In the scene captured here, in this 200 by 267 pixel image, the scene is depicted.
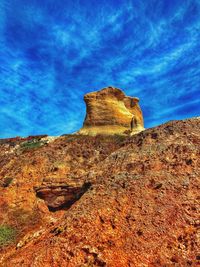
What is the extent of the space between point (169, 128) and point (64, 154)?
10559 millimetres

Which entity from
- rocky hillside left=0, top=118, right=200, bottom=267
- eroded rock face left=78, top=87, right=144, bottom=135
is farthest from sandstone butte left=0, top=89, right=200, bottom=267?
eroded rock face left=78, top=87, right=144, bottom=135

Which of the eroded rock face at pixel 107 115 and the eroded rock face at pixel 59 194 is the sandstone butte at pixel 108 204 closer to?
the eroded rock face at pixel 59 194

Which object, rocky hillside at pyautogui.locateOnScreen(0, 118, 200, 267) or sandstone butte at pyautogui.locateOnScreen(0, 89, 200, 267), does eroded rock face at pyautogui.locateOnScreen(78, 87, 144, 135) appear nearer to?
sandstone butte at pyautogui.locateOnScreen(0, 89, 200, 267)

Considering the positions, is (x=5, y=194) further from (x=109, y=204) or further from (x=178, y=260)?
(x=178, y=260)

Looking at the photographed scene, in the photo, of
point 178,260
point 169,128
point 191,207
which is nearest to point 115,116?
point 169,128

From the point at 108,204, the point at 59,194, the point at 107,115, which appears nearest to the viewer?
the point at 108,204

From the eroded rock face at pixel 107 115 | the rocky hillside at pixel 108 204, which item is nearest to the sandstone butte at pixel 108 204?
the rocky hillside at pixel 108 204

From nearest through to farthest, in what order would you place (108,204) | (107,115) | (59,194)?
(108,204) < (59,194) < (107,115)

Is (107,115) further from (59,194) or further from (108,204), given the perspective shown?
Answer: (108,204)

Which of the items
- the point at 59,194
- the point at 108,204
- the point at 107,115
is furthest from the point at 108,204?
the point at 107,115

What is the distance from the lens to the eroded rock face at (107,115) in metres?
34.4

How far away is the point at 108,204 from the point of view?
15438 mm

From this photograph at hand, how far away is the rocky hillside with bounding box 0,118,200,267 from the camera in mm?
12594

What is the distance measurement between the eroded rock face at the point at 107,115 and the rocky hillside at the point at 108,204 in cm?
678
